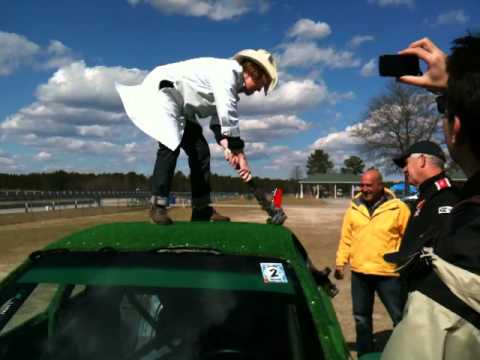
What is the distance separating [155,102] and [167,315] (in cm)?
155

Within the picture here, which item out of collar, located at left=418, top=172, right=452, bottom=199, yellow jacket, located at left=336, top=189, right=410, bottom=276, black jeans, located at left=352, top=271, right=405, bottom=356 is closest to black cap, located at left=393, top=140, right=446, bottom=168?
collar, located at left=418, top=172, right=452, bottom=199

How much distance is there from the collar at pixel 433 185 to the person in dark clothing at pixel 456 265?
2854mm

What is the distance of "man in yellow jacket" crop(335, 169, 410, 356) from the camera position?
15.5 feet

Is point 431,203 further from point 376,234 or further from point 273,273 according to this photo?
point 273,273

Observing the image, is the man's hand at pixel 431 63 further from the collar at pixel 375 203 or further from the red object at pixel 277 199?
the collar at pixel 375 203

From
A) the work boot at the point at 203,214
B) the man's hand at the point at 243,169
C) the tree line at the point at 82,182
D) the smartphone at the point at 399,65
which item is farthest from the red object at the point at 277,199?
the tree line at the point at 82,182

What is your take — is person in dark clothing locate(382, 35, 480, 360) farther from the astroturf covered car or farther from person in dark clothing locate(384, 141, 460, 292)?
person in dark clothing locate(384, 141, 460, 292)

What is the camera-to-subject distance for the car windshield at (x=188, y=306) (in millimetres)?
1944

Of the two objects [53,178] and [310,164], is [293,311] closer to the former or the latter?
[53,178]

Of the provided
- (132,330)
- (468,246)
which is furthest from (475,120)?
(132,330)

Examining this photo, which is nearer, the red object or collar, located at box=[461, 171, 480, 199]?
collar, located at box=[461, 171, 480, 199]

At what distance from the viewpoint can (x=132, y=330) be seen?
109 inches

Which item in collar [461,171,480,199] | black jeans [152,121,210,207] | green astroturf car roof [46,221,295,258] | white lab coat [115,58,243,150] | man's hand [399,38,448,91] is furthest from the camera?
black jeans [152,121,210,207]

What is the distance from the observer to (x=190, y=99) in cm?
355
